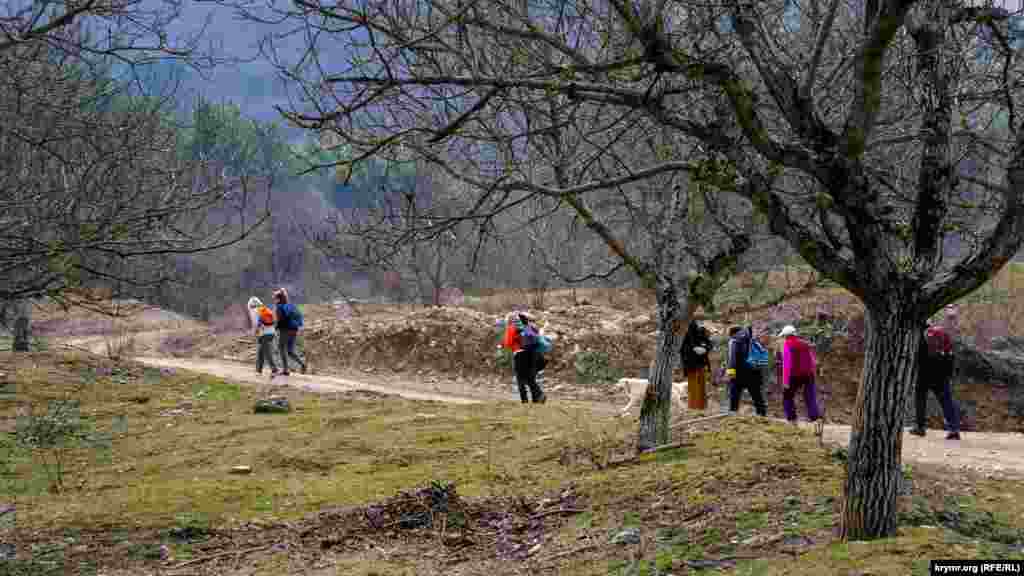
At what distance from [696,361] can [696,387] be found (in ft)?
1.86

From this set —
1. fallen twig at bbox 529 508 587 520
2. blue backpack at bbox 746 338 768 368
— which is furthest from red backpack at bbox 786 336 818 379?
fallen twig at bbox 529 508 587 520

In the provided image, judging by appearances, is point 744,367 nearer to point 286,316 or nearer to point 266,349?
point 286,316

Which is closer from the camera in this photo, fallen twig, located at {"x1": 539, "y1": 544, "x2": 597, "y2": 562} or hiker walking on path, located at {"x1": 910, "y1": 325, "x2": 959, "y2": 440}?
fallen twig, located at {"x1": 539, "y1": 544, "x2": 597, "y2": 562}

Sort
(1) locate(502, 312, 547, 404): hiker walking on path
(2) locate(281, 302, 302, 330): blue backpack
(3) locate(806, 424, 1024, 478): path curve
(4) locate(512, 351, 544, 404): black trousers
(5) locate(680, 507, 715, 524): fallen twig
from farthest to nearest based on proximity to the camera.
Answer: (2) locate(281, 302, 302, 330): blue backpack → (4) locate(512, 351, 544, 404): black trousers → (1) locate(502, 312, 547, 404): hiker walking on path → (3) locate(806, 424, 1024, 478): path curve → (5) locate(680, 507, 715, 524): fallen twig

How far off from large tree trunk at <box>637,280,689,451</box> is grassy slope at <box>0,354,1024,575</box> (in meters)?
0.24

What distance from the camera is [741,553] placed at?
19.2ft

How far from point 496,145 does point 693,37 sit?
2.77 m

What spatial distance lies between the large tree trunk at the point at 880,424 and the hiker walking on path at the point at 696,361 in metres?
8.67

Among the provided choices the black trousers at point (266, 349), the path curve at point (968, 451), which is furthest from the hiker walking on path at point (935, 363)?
the black trousers at point (266, 349)

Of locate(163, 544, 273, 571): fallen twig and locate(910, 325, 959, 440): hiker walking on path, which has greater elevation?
locate(910, 325, 959, 440): hiker walking on path

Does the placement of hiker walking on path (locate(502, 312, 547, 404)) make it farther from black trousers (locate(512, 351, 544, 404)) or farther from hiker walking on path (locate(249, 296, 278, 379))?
hiker walking on path (locate(249, 296, 278, 379))

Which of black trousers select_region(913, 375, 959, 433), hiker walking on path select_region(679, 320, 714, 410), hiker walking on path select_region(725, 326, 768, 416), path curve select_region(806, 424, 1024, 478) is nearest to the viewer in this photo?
path curve select_region(806, 424, 1024, 478)

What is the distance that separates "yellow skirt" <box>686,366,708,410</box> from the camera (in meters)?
14.8

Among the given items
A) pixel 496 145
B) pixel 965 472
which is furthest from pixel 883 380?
pixel 965 472
